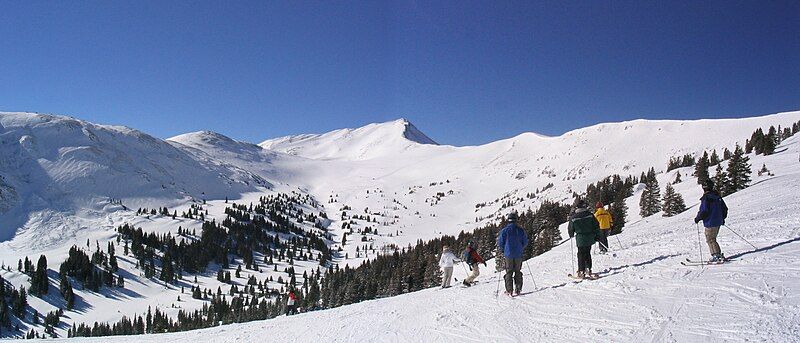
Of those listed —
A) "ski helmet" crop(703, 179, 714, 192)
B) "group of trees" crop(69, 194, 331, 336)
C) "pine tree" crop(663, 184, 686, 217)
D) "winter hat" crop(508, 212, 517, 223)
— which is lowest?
"group of trees" crop(69, 194, 331, 336)

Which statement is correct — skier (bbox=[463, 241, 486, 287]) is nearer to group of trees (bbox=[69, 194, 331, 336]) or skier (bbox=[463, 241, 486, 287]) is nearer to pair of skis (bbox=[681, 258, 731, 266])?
pair of skis (bbox=[681, 258, 731, 266])

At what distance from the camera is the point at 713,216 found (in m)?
11.6

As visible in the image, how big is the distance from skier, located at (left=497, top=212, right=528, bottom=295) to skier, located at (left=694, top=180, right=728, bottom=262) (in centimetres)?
486

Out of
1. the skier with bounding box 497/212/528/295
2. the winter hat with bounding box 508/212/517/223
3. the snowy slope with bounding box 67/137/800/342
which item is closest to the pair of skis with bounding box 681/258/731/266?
the snowy slope with bounding box 67/137/800/342

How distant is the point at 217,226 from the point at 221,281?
43522mm

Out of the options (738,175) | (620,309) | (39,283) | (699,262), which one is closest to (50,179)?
(39,283)

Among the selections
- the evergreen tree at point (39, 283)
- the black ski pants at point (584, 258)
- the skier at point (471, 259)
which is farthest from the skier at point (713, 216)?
the evergreen tree at point (39, 283)

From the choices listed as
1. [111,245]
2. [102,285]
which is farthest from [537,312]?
[111,245]

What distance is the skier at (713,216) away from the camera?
11.5 meters

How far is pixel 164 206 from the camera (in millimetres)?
188375

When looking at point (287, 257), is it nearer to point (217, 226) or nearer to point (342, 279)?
point (217, 226)

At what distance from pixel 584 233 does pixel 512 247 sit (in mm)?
2388

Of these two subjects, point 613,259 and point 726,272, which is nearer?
point 726,272

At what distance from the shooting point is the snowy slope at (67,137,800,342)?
746 cm
